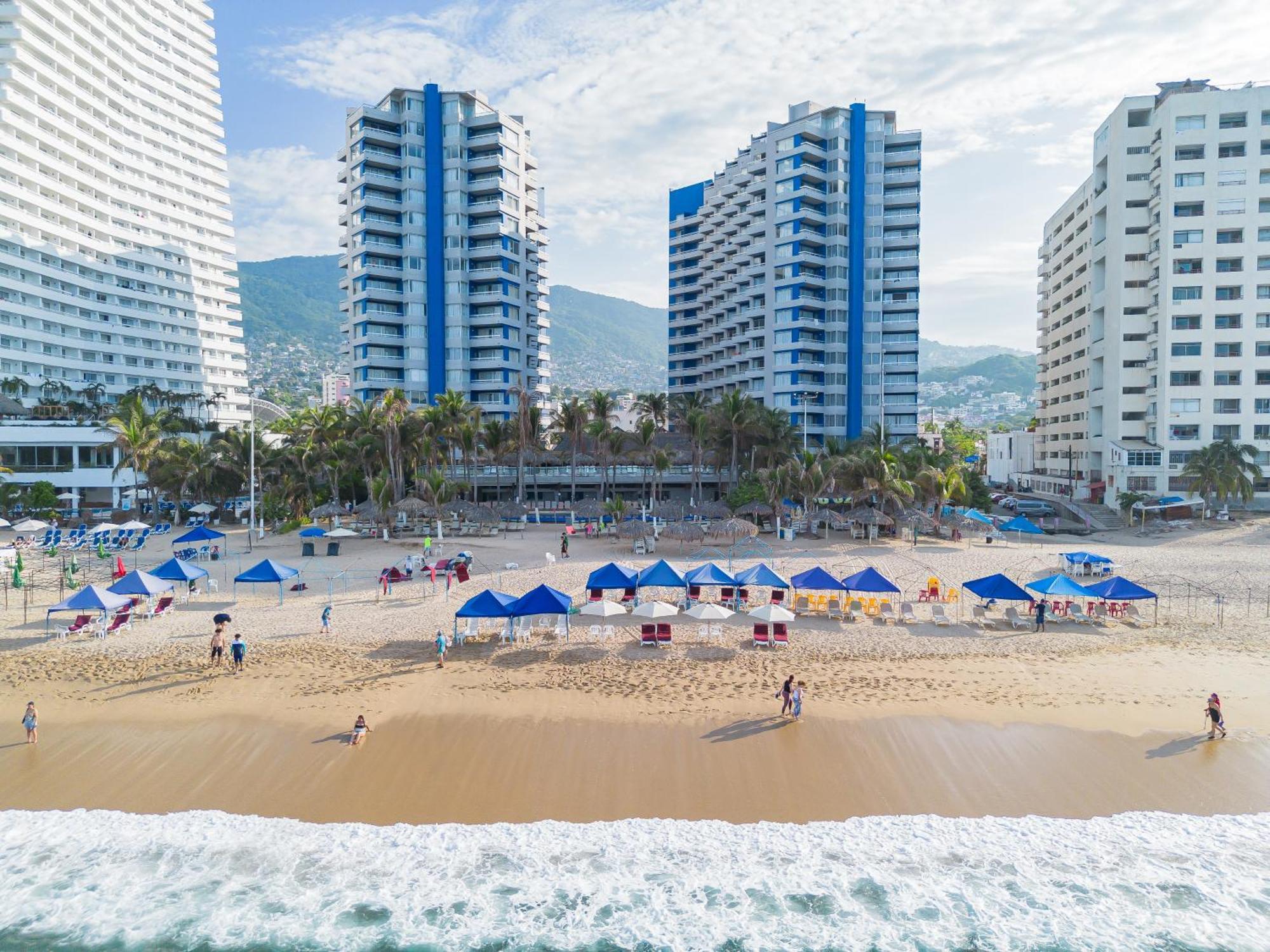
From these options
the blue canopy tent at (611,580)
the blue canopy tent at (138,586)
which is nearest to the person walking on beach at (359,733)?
the blue canopy tent at (611,580)

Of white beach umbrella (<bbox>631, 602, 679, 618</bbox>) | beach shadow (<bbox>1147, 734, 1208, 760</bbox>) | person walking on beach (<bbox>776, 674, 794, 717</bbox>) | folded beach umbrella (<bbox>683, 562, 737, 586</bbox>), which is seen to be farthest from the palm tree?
beach shadow (<bbox>1147, 734, 1208, 760</bbox>)

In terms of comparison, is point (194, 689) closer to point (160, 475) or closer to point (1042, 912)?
point (1042, 912)

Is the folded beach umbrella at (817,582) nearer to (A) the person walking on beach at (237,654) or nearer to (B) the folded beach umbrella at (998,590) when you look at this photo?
(B) the folded beach umbrella at (998,590)

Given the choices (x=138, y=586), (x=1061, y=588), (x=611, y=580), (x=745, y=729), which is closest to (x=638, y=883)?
(x=745, y=729)

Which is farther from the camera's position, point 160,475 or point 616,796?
point 160,475

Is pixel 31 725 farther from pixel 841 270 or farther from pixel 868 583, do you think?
pixel 841 270

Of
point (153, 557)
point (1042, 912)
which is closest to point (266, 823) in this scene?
point (1042, 912)

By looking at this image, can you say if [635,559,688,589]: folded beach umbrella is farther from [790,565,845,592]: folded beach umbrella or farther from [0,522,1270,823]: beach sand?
[790,565,845,592]: folded beach umbrella
